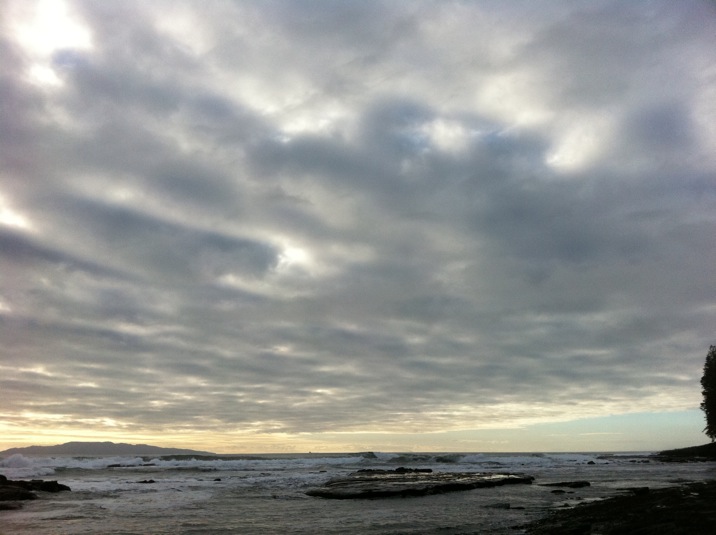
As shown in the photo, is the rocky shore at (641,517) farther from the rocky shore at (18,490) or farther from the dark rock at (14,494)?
the dark rock at (14,494)

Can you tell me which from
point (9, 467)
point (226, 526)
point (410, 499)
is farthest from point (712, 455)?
point (9, 467)

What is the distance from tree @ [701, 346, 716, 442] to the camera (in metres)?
75.8

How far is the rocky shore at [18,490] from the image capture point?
31.5m

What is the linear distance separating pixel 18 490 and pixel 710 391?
87.6 metres

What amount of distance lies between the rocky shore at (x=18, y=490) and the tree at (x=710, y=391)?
8446 cm

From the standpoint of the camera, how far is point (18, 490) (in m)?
35.8

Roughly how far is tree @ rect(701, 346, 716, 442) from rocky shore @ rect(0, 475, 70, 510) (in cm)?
8446

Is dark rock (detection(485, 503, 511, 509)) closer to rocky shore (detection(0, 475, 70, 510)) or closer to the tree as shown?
rocky shore (detection(0, 475, 70, 510))

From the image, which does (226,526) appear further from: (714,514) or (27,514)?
(714,514)

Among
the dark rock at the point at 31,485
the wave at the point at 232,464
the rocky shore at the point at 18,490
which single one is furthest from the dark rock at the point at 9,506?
the wave at the point at 232,464

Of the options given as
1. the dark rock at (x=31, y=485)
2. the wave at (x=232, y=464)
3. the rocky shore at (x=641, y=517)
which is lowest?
the wave at (x=232, y=464)

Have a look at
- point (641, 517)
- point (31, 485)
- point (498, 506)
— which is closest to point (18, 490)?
point (31, 485)

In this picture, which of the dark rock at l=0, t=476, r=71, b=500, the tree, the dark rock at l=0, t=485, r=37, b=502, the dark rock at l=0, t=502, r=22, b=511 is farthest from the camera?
the tree

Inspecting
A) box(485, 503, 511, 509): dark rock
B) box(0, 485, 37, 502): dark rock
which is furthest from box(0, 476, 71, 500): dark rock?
box(485, 503, 511, 509): dark rock
